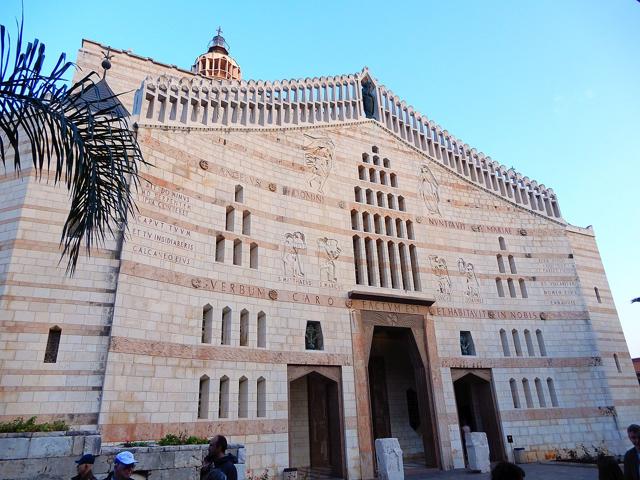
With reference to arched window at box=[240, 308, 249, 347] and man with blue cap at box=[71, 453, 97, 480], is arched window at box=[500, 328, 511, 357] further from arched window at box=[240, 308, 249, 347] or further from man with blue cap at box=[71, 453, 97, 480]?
man with blue cap at box=[71, 453, 97, 480]

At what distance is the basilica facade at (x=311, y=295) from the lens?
40.1 feet

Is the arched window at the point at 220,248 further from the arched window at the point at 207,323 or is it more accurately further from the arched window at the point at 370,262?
the arched window at the point at 370,262

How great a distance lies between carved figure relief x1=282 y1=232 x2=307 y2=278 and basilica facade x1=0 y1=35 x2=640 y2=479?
9 centimetres

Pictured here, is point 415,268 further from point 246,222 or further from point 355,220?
point 246,222

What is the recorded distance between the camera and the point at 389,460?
46.0ft

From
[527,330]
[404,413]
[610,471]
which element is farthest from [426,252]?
[610,471]

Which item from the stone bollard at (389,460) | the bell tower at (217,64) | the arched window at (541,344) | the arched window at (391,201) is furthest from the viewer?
the bell tower at (217,64)

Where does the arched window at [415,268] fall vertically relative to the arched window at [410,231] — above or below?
below

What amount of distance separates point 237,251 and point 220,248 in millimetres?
674

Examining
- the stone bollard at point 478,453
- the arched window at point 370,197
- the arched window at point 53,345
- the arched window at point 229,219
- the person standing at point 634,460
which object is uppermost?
the arched window at point 370,197

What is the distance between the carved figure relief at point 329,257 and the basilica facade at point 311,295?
0.07 metres

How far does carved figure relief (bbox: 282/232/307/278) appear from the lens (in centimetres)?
1698

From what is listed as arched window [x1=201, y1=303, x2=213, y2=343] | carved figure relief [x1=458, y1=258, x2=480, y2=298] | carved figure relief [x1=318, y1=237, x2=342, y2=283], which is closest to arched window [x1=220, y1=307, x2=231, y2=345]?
arched window [x1=201, y1=303, x2=213, y2=343]

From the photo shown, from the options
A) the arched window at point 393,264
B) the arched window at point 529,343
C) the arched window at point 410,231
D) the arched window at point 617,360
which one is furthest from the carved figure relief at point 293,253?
the arched window at point 617,360
